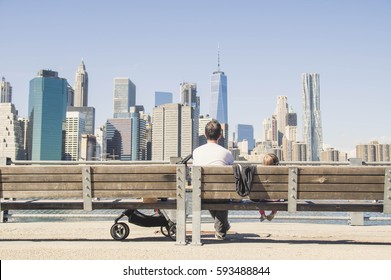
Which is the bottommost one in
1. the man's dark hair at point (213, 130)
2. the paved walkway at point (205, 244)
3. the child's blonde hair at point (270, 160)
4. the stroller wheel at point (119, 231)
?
the paved walkway at point (205, 244)

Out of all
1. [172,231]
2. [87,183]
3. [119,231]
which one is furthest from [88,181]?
[172,231]

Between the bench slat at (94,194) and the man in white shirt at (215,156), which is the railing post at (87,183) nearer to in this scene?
the bench slat at (94,194)

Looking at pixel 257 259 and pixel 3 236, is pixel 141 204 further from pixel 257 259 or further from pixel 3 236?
pixel 3 236

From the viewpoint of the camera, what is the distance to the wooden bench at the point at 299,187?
554cm

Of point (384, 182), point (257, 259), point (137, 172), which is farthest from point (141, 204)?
point (384, 182)

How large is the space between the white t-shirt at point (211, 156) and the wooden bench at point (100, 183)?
1.55ft

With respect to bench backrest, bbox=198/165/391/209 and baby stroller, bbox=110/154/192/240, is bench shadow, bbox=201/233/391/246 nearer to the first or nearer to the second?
baby stroller, bbox=110/154/192/240

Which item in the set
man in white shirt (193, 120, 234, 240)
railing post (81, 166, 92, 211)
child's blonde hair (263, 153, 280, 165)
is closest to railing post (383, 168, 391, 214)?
child's blonde hair (263, 153, 280, 165)

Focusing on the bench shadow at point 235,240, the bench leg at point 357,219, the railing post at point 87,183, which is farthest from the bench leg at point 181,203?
the bench leg at point 357,219

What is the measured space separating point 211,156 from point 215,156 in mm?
50

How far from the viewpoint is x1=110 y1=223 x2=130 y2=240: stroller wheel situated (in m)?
6.33

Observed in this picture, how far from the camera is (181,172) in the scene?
5.64 m

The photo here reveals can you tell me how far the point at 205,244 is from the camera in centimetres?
581

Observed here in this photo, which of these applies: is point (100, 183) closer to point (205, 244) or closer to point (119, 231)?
point (119, 231)
